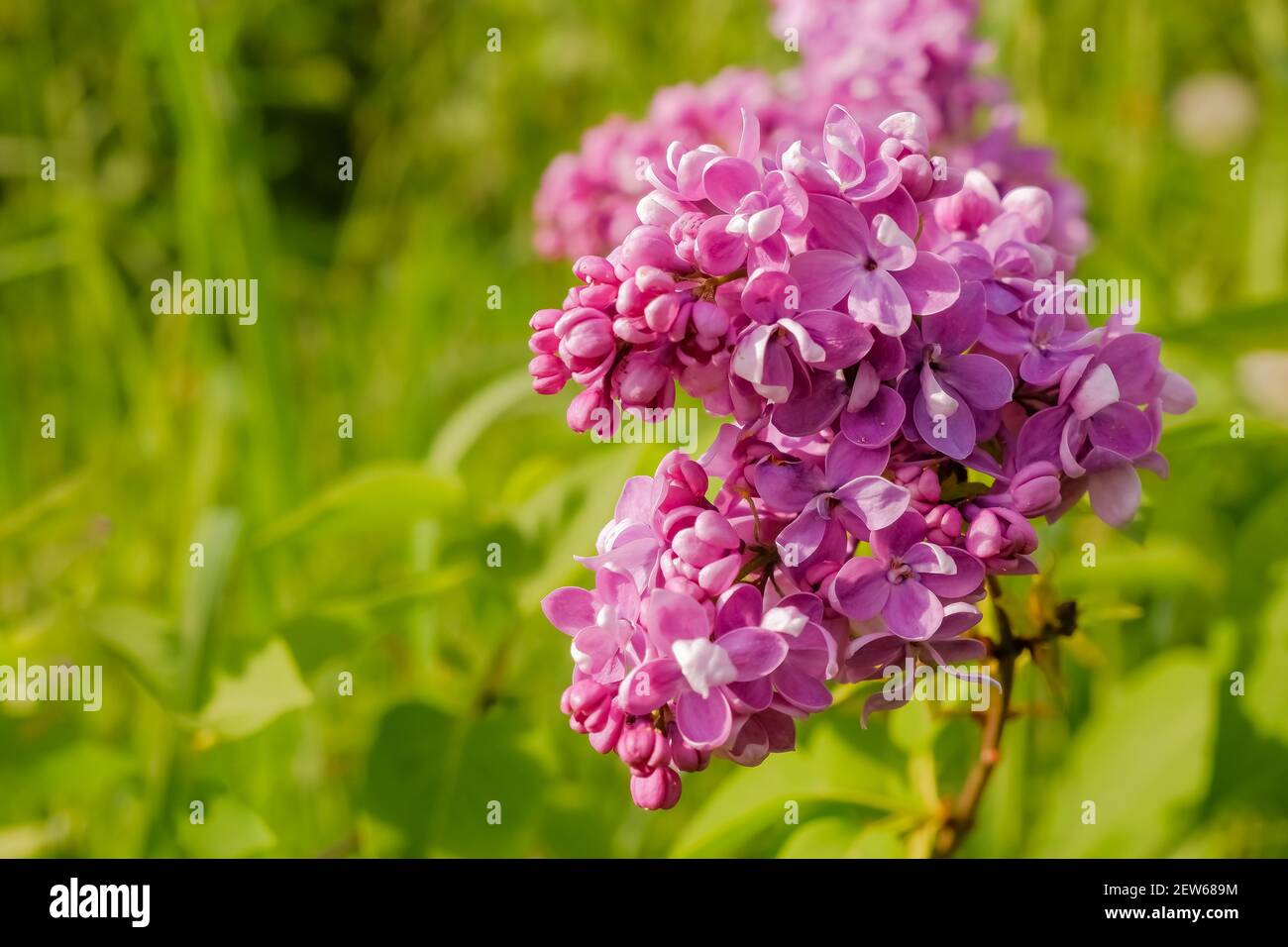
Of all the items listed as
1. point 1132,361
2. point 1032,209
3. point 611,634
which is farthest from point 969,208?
point 611,634

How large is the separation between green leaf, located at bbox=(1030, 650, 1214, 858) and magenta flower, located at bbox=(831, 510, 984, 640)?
63 centimetres

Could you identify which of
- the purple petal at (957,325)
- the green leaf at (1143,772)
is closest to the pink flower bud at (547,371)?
the purple petal at (957,325)

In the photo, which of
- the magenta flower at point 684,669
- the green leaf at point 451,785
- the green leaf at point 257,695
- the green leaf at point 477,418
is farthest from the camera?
the green leaf at point 477,418

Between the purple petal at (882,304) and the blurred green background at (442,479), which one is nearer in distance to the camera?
the purple petal at (882,304)

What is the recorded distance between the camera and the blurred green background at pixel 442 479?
3.61ft

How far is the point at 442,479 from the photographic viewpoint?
115 centimetres

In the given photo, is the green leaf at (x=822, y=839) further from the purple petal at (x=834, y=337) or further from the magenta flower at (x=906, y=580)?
the purple petal at (x=834, y=337)

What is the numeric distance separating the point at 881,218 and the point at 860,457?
0.13 metres

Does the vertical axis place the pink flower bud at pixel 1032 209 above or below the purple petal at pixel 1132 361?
above

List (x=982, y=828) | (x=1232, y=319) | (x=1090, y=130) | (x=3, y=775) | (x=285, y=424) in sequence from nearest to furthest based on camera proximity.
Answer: (x=1232, y=319) < (x=3, y=775) < (x=982, y=828) < (x=285, y=424) < (x=1090, y=130)

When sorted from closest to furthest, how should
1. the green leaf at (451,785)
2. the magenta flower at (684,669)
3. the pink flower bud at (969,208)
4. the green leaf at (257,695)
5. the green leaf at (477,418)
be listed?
the magenta flower at (684,669), the pink flower bud at (969,208), the green leaf at (257,695), the green leaf at (451,785), the green leaf at (477,418)

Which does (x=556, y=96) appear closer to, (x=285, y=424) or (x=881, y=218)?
(x=285, y=424)

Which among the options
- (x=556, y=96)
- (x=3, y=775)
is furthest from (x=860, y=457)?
(x=556, y=96)

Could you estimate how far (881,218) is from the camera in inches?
26.2
